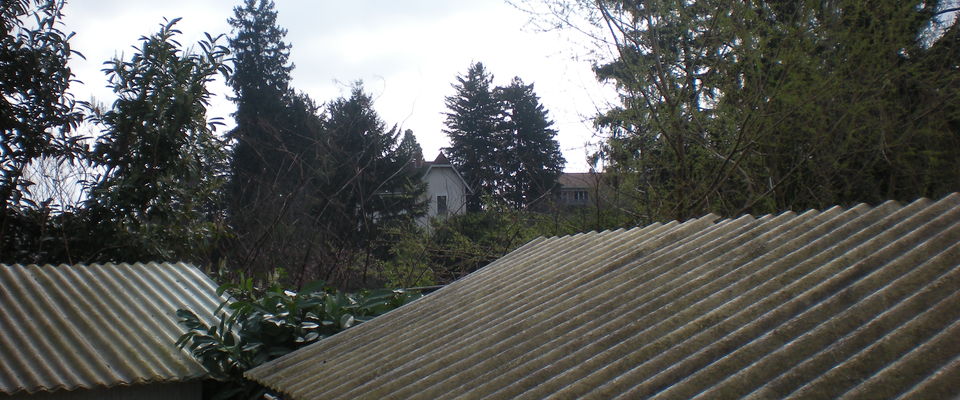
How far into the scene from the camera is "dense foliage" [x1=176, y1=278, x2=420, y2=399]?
19.0 feet

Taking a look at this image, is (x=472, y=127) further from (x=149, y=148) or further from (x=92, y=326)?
(x=92, y=326)

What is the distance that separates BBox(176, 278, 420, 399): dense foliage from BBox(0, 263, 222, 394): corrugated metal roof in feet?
0.50

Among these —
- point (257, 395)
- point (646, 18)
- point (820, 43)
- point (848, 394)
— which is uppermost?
point (646, 18)

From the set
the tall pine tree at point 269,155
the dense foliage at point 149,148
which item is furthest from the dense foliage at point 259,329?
the tall pine tree at point 269,155

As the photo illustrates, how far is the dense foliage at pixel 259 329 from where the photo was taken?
5.78 meters

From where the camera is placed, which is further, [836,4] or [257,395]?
[836,4]

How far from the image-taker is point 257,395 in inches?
223

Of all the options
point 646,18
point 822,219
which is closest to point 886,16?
point 646,18

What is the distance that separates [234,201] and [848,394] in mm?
17752

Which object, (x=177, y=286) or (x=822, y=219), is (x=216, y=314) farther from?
(x=822, y=219)

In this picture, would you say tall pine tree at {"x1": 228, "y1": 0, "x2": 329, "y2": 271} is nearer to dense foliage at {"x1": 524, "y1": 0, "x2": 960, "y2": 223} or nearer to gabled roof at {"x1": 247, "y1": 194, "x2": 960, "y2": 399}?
dense foliage at {"x1": 524, "y1": 0, "x2": 960, "y2": 223}

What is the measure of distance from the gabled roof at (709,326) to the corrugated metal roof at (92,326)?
1.25 metres

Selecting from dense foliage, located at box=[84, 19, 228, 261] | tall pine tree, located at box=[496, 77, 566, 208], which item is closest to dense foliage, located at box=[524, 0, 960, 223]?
dense foliage, located at box=[84, 19, 228, 261]

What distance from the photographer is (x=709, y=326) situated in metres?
2.86
